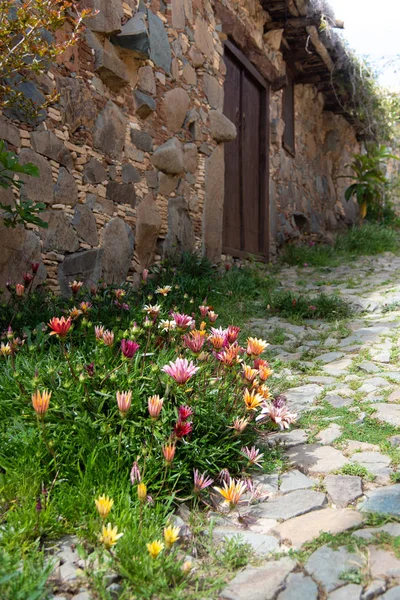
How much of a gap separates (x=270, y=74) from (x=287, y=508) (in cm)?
704

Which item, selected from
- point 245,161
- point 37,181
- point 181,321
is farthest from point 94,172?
point 245,161

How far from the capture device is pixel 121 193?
14.9ft

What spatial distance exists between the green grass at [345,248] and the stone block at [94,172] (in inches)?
156

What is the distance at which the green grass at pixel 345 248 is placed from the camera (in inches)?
307

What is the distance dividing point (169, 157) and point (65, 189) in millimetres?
1440

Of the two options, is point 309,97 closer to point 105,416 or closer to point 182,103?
point 182,103

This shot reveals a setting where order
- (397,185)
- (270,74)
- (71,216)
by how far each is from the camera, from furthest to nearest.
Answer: (397,185) < (270,74) < (71,216)

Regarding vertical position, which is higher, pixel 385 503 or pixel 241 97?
pixel 241 97

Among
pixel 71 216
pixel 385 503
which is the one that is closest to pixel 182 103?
pixel 71 216

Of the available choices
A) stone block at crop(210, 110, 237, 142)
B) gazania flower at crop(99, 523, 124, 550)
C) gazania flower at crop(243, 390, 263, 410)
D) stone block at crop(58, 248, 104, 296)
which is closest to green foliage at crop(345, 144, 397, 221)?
stone block at crop(210, 110, 237, 142)

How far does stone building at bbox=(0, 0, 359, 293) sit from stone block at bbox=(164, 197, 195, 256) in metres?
0.01

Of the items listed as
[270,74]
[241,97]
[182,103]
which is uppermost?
[270,74]

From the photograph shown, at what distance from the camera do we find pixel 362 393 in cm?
309

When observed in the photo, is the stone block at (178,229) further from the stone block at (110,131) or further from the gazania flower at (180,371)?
the gazania flower at (180,371)
